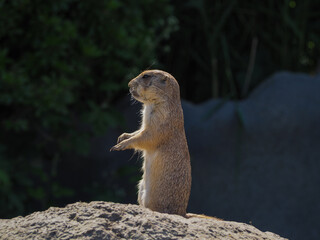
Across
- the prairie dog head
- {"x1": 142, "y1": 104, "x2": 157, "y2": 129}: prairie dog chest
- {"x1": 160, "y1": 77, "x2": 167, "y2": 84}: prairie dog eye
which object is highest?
{"x1": 160, "y1": 77, "x2": 167, "y2": 84}: prairie dog eye

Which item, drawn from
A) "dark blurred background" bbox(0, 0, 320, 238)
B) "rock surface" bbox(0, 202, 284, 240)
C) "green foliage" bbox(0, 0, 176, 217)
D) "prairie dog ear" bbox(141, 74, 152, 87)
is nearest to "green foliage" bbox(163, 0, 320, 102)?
"dark blurred background" bbox(0, 0, 320, 238)

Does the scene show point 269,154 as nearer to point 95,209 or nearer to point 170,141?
point 170,141

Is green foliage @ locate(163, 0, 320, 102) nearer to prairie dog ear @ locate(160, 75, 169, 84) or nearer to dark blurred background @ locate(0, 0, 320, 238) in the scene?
dark blurred background @ locate(0, 0, 320, 238)

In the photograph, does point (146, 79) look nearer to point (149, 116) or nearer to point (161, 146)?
point (149, 116)

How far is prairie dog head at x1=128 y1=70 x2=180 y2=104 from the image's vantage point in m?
4.72

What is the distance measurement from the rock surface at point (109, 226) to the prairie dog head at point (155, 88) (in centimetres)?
117

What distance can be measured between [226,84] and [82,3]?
10.2 ft

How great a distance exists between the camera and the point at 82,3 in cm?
728

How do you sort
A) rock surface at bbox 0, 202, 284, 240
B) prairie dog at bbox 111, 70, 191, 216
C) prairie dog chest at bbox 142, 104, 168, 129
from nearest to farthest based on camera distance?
rock surface at bbox 0, 202, 284, 240, prairie dog at bbox 111, 70, 191, 216, prairie dog chest at bbox 142, 104, 168, 129

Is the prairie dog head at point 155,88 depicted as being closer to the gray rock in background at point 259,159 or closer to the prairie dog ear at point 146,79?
the prairie dog ear at point 146,79

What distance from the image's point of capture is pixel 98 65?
785 centimetres

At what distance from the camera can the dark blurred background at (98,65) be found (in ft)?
22.6

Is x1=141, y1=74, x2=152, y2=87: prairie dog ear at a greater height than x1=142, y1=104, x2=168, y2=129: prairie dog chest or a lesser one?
greater

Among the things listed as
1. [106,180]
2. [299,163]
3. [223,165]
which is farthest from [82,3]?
[299,163]
